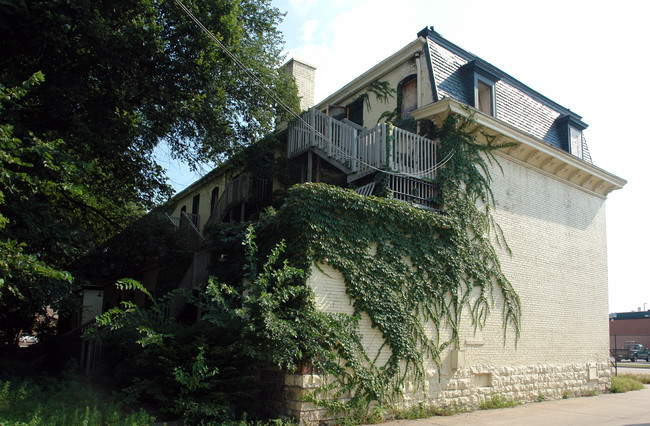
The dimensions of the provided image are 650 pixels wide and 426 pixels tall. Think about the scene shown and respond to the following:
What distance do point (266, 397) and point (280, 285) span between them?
216 cm

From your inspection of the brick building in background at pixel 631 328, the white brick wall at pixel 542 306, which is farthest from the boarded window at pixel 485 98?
the brick building in background at pixel 631 328

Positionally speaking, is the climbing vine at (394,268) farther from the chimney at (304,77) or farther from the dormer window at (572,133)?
the chimney at (304,77)

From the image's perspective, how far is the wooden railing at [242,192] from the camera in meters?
17.7

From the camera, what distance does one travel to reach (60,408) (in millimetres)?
7922

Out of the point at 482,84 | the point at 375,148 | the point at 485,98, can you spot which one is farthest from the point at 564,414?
the point at 482,84

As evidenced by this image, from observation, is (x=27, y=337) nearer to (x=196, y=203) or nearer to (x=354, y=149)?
(x=196, y=203)

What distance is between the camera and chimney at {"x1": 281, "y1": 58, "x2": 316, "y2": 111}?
65.9 feet

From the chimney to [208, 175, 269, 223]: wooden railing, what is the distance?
13.4ft

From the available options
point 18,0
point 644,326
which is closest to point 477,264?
point 18,0

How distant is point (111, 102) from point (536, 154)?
12151mm

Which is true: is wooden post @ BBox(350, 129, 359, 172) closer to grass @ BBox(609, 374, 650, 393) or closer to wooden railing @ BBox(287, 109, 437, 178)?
wooden railing @ BBox(287, 109, 437, 178)

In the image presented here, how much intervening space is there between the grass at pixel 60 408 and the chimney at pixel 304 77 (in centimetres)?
1376

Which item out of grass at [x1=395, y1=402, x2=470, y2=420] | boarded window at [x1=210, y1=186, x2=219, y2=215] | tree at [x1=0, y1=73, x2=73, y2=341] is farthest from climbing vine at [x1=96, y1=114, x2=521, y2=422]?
boarded window at [x1=210, y1=186, x2=219, y2=215]

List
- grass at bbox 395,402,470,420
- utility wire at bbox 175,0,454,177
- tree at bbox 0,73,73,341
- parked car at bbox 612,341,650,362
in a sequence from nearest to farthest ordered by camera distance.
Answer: tree at bbox 0,73,73,341
grass at bbox 395,402,470,420
utility wire at bbox 175,0,454,177
parked car at bbox 612,341,650,362
